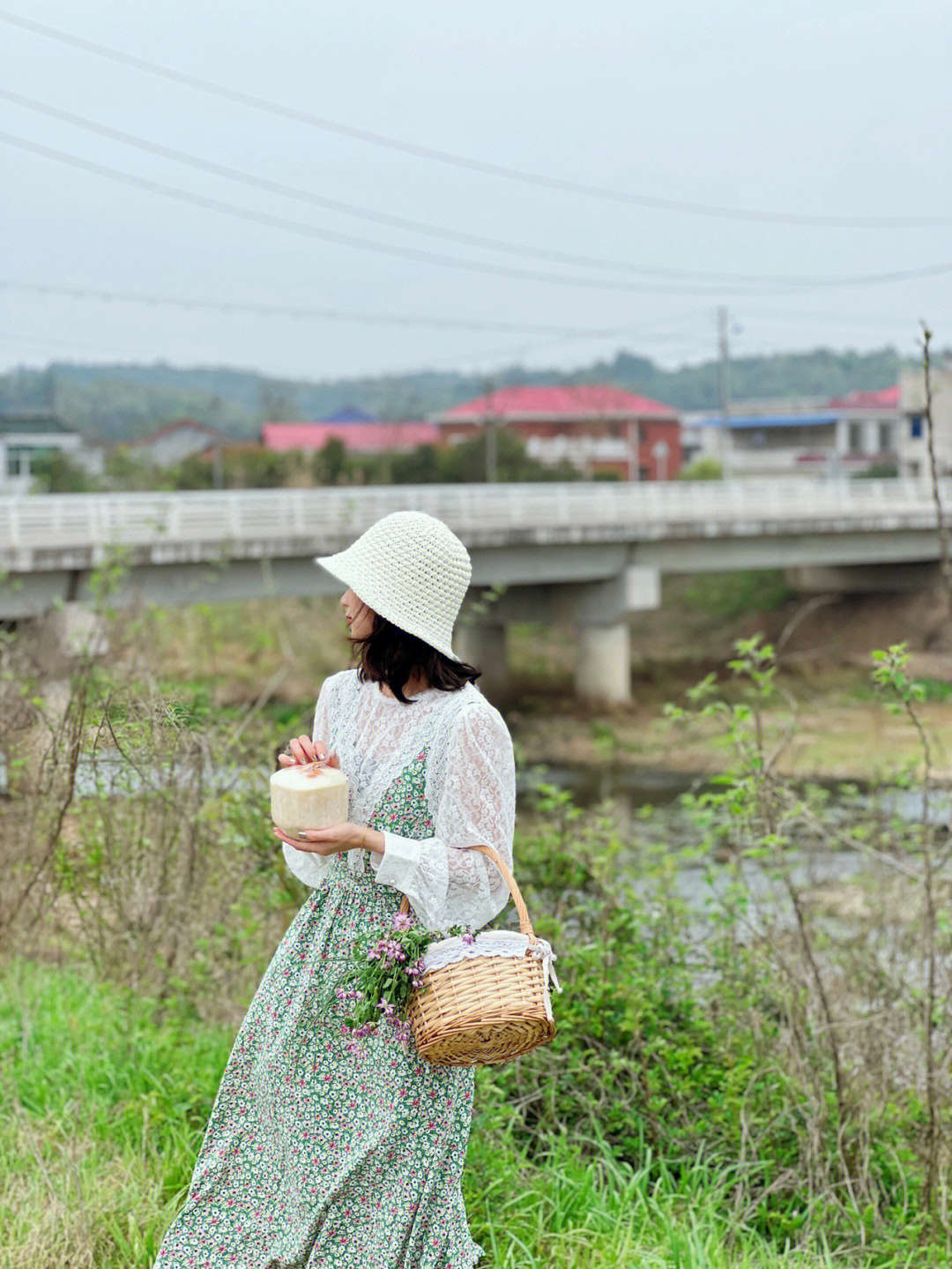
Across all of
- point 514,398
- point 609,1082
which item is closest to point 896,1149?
point 609,1082

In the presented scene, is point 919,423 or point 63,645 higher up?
point 919,423

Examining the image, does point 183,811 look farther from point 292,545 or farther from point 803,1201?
point 292,545

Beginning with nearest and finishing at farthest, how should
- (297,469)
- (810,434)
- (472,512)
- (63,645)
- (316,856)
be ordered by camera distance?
(316,856) < (63,645) < (472,512) < (297,469) < (810,434)

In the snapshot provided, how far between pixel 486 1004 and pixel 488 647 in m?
23.8

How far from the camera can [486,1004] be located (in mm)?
2283

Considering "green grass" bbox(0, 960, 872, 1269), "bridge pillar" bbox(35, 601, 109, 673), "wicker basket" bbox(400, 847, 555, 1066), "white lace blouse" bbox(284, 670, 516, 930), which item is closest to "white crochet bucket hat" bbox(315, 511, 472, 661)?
"white lace blouse" bbox(284, 670, 516, 930)

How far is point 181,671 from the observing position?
11.6 m

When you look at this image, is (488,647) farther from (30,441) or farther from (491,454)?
(30,441)

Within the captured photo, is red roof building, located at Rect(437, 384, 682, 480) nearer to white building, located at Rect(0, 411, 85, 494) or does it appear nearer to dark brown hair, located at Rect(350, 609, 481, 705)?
white building, located at Rect(0, 411, 85, 494)

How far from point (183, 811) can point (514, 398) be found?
49.9 m

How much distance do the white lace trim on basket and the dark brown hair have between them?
16.5 inches

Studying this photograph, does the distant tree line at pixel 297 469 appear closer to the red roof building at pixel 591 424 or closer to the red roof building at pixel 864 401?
the red roof building at pixel 591 424

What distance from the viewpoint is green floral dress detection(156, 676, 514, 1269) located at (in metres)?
2.46

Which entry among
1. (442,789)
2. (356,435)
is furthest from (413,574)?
(356,435)
